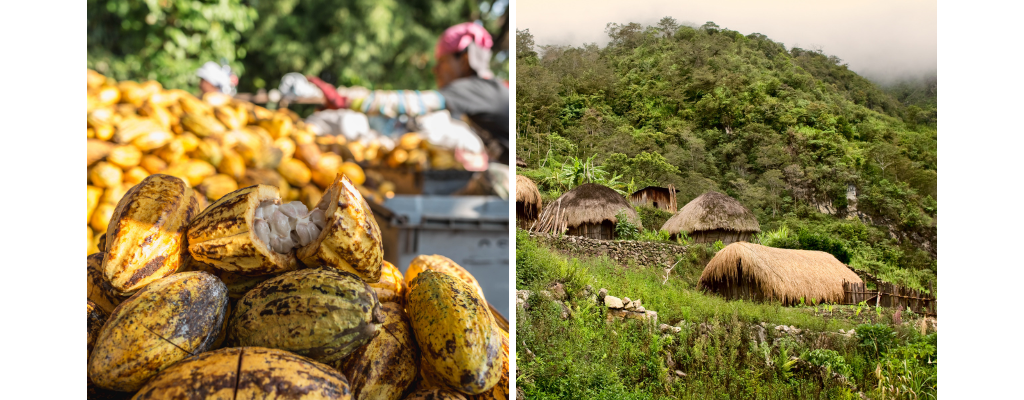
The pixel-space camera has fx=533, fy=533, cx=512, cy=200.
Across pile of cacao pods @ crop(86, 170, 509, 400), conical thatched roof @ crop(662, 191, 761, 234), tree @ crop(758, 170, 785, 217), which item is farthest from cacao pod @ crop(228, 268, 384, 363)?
tree @ crop(758, 170, 785, 217)

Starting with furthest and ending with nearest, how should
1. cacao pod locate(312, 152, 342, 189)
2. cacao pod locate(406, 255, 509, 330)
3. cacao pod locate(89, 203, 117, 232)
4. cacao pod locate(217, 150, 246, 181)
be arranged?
1. cacao pod locate(312, 152, 342, 189)
2. cacao pod locate(217, 150, 246, 181)
3. cacao pod locate(89, 203, 117, 232)
4. cacao pod locate(406, 255, 509, 330)

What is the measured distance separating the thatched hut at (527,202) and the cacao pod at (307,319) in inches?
59.7

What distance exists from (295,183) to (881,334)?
2.48m

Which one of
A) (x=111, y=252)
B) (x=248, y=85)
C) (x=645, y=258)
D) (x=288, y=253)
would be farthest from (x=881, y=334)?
(x=248, y=85)

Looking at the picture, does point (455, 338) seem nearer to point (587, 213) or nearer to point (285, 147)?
point (285, 147)

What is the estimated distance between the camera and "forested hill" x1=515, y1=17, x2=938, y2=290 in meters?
2.34

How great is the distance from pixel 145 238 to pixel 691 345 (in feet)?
6.86

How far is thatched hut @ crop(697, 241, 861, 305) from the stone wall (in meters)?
0.22

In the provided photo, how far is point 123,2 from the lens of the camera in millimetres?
2182

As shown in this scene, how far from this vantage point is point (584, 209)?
2527mm

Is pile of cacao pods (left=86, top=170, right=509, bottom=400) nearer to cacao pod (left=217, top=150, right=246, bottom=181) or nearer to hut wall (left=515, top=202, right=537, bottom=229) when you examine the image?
cacao pod (left=217, top=150, right=246, bottom=181)
